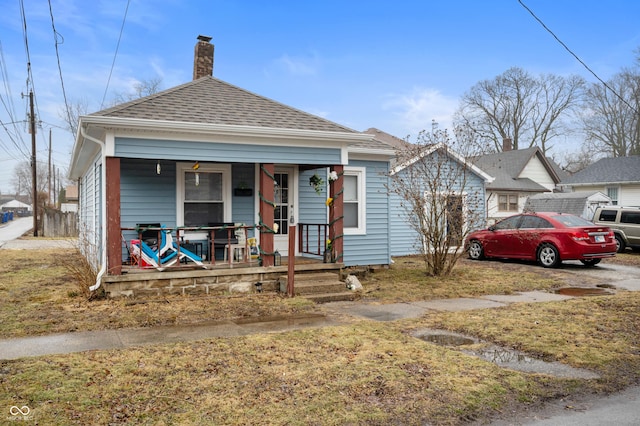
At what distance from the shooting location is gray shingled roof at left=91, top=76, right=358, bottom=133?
8.76 metres

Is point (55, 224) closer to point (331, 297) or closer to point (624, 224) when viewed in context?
point (331, 297)

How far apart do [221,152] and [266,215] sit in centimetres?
145

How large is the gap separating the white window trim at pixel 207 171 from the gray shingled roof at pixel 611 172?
86.4 ft

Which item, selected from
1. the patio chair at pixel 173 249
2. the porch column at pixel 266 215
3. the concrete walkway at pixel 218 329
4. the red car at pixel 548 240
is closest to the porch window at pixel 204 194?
the patio chair at pixel 173 249

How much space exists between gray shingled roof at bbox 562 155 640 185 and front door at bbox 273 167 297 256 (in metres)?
24.8

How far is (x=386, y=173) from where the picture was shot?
41.4 feet

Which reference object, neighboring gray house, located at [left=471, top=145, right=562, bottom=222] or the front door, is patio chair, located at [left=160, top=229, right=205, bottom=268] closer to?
the front door

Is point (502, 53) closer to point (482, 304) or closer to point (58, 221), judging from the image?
point (482, 304)

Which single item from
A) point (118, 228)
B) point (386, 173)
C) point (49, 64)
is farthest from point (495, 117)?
point (118, 228)

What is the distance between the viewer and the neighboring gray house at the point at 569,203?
81.1 ft

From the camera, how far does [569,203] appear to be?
83.9ft

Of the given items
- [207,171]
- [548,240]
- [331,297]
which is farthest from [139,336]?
[548,240]

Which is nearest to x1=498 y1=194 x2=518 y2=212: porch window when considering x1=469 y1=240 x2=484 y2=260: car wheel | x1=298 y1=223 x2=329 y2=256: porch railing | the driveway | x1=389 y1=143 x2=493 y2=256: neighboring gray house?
x1=389 y1=143 x2=493 y2=256: neighboring gray house

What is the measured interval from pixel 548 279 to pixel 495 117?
37.7m
